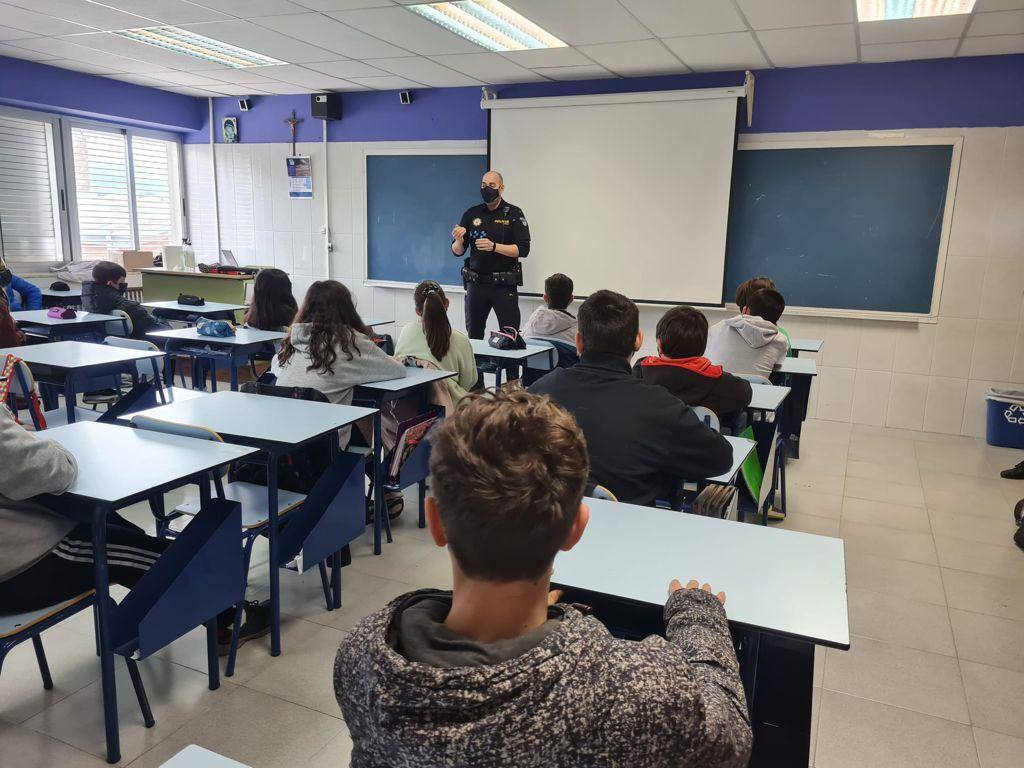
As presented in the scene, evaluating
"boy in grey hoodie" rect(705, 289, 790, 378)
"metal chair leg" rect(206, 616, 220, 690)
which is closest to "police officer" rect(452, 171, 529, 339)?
"boy in grey hoodie" rect(705, 289, 790, 378)

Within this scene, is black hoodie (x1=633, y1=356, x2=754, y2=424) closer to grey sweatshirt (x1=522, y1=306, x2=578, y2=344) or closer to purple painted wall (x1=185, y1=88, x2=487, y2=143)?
grey sweatshirt (x1=522, y1=306, x2=578, y2=344)

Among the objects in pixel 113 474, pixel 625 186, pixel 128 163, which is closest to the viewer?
pixel 113 474

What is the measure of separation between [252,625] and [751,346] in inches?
108

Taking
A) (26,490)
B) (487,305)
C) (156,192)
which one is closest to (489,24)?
(487,305)

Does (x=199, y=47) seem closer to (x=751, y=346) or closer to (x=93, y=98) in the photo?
(x=93, y=98)

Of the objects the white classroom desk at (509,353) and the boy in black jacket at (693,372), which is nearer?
the boy in black jacket at (693,372)

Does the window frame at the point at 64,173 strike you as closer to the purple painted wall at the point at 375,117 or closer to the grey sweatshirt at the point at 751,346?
the purple painted wall at the point at 375,117

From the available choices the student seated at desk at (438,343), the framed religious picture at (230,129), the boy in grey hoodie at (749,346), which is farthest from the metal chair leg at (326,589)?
the framed religious picture at (230,129)

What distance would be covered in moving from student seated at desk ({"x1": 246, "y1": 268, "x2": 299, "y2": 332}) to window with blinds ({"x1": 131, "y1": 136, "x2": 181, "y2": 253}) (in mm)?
4628

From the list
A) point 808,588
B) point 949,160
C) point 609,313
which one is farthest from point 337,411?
point 949,160

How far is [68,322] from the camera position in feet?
15.4

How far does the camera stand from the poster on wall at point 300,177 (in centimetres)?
770

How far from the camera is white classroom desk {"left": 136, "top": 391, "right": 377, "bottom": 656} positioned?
7.38 feet

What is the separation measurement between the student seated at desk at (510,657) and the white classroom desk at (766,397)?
6.93 feet
